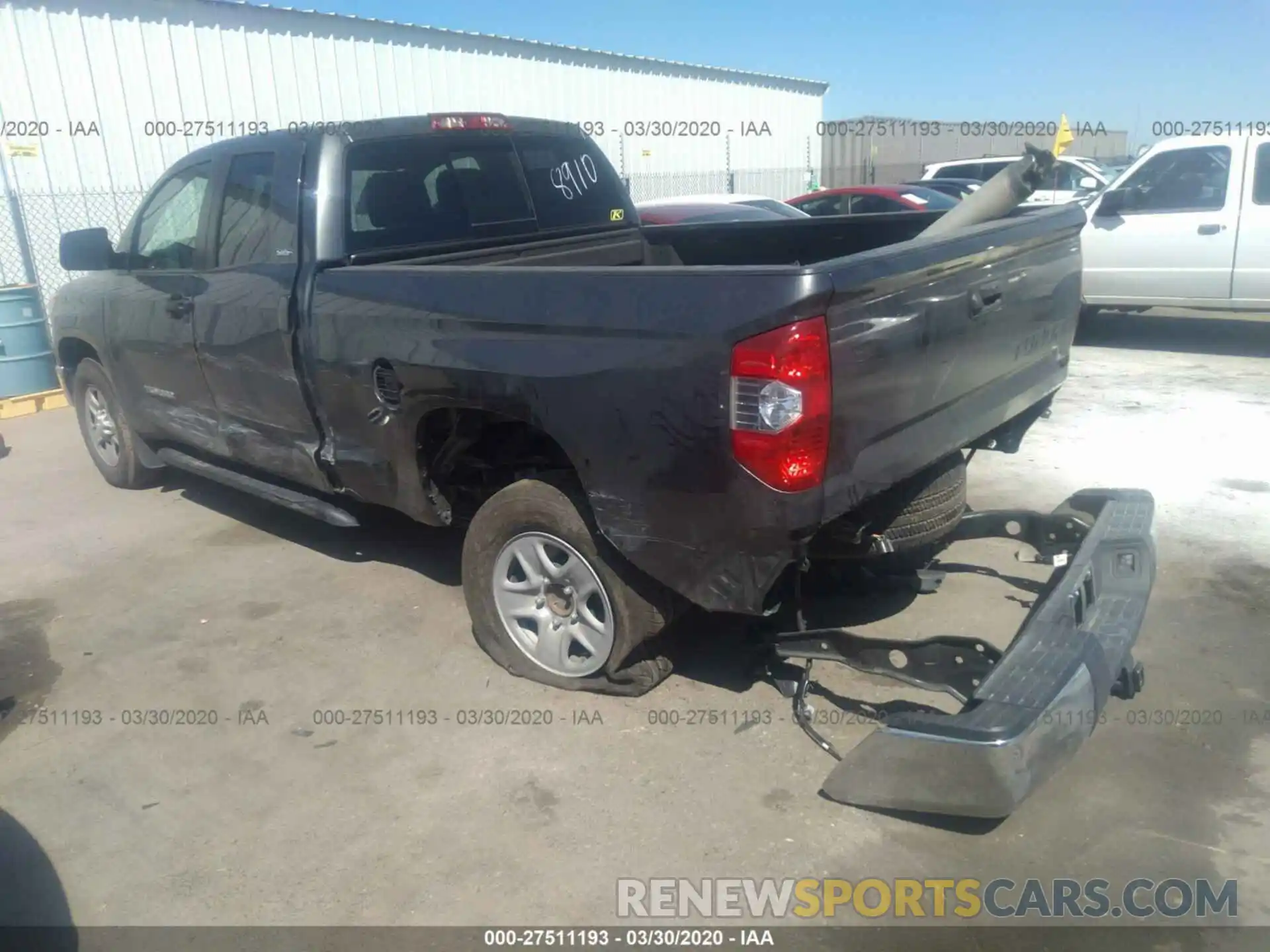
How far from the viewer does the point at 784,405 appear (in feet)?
9.16

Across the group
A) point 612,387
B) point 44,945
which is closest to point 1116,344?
point 612,387

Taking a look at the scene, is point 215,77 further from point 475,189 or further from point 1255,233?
point 1255,233

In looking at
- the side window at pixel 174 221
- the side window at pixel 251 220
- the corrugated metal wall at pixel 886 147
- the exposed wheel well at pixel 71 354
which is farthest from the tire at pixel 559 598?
the corrugated metal wall at pixel 886 147

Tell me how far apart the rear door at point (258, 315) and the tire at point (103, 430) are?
1.66 meters

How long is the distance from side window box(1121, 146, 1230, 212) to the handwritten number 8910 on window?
6.68 meters

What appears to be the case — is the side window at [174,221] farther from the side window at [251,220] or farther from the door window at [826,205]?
the door window at [826,205]

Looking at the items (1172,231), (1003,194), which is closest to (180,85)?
(1172,231)

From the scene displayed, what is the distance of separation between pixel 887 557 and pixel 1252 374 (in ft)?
19.2

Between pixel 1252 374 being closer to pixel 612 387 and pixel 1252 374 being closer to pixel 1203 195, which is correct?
pixel 1203 195

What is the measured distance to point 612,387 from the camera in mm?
3115

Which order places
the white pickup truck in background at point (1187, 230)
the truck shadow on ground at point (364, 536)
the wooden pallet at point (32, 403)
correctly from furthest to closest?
the wooden pallet at point (32, 403)
the white pickup truck in background at point (1187, 230)
the truck shadow on ground at point (364, 536)

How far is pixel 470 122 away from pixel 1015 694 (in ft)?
11.5

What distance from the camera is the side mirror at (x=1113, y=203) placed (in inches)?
383

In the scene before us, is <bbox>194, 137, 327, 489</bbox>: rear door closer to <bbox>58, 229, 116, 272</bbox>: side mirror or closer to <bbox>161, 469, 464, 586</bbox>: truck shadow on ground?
<bbox>161, 469, 464, 586</bbox>: truck shadow on ground
